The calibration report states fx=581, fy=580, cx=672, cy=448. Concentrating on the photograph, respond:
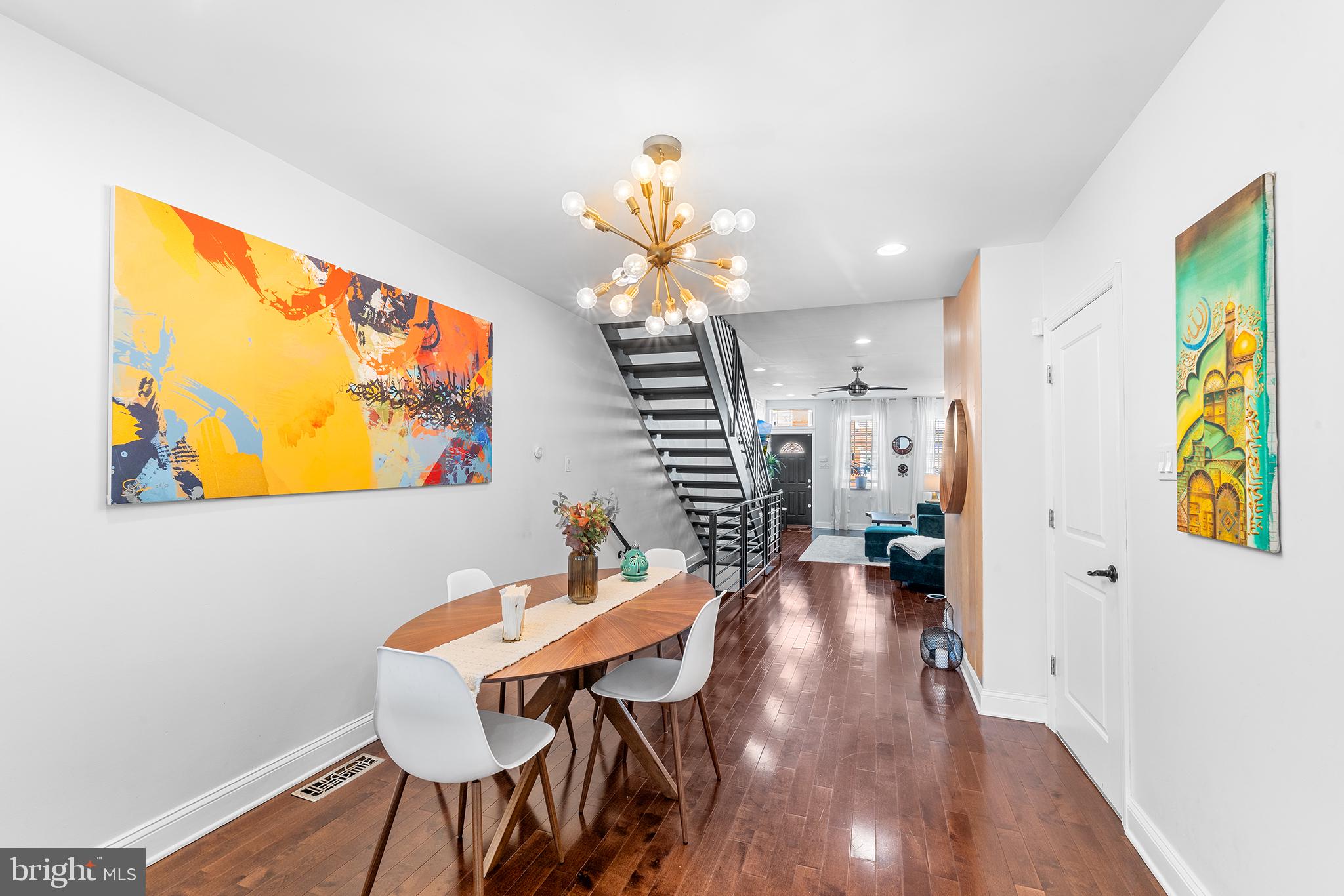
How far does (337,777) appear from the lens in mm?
2508

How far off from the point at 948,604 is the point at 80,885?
458 centimetres

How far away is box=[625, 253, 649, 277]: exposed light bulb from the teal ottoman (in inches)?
254

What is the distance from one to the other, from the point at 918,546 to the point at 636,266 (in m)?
Result: 5.22

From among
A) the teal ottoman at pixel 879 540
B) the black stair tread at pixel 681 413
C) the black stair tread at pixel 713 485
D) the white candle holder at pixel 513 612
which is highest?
the black stair tread at pixel 681 413

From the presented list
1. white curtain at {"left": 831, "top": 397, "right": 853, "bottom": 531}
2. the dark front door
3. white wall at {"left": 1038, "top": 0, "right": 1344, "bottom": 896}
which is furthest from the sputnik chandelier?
the dark front door

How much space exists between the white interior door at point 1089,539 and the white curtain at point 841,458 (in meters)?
8.58

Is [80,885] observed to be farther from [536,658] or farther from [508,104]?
[508,104]

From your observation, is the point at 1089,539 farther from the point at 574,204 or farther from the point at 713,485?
the point at 713,485

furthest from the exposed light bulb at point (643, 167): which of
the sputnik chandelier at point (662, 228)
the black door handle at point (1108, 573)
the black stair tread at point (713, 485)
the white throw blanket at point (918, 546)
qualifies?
the white throw blanket at point (918, 546)

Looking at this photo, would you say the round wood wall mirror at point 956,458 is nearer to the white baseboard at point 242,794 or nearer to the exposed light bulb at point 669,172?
the exposed light bulb at point 669,172

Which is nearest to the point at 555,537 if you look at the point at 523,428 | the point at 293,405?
the point at 523,428

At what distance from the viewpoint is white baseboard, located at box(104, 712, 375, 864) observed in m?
1.96

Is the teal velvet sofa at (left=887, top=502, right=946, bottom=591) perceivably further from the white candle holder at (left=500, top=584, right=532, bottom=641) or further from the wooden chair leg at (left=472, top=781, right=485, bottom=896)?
the wooden chair leg at (left=472, top=781, right=485, bottom=896)

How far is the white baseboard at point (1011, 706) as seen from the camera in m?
3.08
